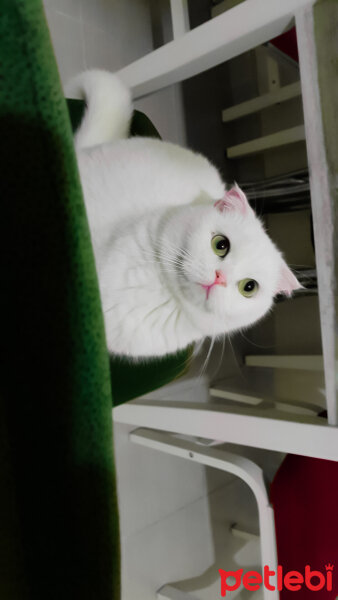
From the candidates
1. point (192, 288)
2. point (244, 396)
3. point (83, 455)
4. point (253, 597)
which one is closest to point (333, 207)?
point (192, 288)

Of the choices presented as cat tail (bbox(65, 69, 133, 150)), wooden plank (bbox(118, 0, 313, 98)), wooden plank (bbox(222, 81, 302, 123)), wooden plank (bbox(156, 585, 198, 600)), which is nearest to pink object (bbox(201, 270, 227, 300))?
cat tail (bbox(65, 69, 133, 150))

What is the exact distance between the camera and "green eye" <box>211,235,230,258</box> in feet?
2.15

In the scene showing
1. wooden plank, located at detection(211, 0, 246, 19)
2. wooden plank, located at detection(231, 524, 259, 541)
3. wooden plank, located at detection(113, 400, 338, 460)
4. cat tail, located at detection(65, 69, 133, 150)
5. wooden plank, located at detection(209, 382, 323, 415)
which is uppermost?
wooden plank, located at detection(211, 0, 246, 19)

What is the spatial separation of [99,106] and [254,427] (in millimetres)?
702

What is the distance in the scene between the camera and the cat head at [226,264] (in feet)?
2.08

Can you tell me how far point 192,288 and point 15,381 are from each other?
49 cm

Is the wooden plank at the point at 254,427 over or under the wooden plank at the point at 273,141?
under

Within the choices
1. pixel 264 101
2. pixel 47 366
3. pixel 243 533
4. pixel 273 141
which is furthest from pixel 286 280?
pixel 243 533

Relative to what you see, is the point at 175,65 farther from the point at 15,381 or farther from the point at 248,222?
the point at 15,381

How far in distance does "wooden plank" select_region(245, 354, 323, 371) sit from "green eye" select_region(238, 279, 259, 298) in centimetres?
100

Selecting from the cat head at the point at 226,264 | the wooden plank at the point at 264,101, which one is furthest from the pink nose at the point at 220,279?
the wooden plank at the point at 264,101

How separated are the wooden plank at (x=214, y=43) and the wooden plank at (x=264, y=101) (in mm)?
761

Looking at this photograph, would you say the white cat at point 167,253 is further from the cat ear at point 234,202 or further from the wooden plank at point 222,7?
the wooden plank at point 222,7

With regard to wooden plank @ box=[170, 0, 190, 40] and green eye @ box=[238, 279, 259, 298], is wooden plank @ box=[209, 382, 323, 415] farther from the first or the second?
wooden plank @ box=[170, 0, 190, 40]
